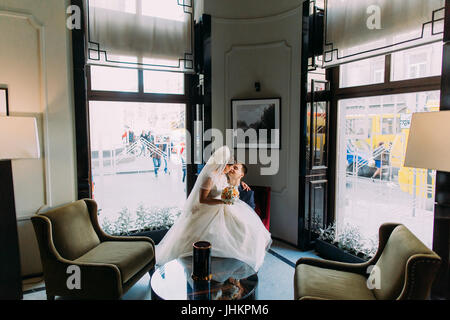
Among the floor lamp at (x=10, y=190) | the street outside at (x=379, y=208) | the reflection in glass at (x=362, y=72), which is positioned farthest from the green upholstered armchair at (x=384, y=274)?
the floor lamp at (x=10, y=190)

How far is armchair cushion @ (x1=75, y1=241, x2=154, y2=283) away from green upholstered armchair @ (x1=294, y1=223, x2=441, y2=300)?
4.22 ft

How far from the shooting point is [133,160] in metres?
3.63

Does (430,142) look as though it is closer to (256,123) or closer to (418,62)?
(418,62)

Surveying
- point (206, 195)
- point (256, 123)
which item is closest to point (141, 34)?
point (256, 123)

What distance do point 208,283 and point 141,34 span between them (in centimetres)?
280

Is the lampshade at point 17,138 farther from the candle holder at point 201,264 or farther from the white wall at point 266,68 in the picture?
the white wall at point 266,68

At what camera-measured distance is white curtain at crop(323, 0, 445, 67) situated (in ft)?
7.45

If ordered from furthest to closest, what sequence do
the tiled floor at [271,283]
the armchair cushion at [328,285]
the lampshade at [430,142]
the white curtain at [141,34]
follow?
the white curtain at [141,34], the tiled floor at [271,283], the armchair cushion at [328,285], the lampshade at [430,142]

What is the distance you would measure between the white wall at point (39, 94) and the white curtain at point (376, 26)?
270 centimetres

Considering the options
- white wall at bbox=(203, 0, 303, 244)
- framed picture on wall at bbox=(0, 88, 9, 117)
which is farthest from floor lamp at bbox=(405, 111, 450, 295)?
framed picture on wall at bbox=(0, 88, 9, 117)

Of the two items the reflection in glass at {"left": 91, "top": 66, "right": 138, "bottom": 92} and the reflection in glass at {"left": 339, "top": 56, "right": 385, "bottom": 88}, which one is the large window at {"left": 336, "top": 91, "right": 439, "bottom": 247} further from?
the reflection in glass at {"left": 91, "top": 66, "right": 138, "bottom": 92}

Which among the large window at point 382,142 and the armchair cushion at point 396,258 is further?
the large window at point 382,142

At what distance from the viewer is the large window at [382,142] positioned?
8.31 ft
